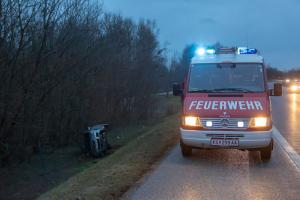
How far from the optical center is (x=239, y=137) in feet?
39.2

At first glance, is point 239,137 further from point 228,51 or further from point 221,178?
point 228,51

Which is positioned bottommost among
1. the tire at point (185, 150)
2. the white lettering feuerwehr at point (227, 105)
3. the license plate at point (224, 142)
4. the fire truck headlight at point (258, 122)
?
the tire at point (185, 150)

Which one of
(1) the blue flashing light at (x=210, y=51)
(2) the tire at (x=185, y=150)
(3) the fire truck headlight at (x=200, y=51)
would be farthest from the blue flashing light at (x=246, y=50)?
(2) the tire at (x=185, y=150)

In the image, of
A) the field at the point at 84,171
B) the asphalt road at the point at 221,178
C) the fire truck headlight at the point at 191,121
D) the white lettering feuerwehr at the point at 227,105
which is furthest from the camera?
the fire truck headlight at the point at 191,121

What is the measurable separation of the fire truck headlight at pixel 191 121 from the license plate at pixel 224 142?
1.54 ft

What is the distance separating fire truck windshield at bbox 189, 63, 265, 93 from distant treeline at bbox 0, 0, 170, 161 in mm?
5069

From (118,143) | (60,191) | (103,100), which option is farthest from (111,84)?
(60,191)

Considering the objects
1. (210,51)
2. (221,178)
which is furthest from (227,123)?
(210,51)

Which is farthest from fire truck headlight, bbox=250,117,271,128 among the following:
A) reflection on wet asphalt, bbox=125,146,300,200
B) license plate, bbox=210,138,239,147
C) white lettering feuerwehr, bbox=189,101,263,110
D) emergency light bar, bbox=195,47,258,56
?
emergency light bar, bbox=195,47,258,56

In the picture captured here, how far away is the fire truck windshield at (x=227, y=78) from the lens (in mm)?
12812

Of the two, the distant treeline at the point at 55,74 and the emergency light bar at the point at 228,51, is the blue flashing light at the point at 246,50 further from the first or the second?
the distant treeline at the point at 55,74

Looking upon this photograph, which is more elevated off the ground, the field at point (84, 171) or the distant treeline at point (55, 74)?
the distant treeline at point (55, 74)

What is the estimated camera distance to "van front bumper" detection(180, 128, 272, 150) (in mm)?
Answer: 11938

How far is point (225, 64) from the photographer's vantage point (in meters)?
13.3
